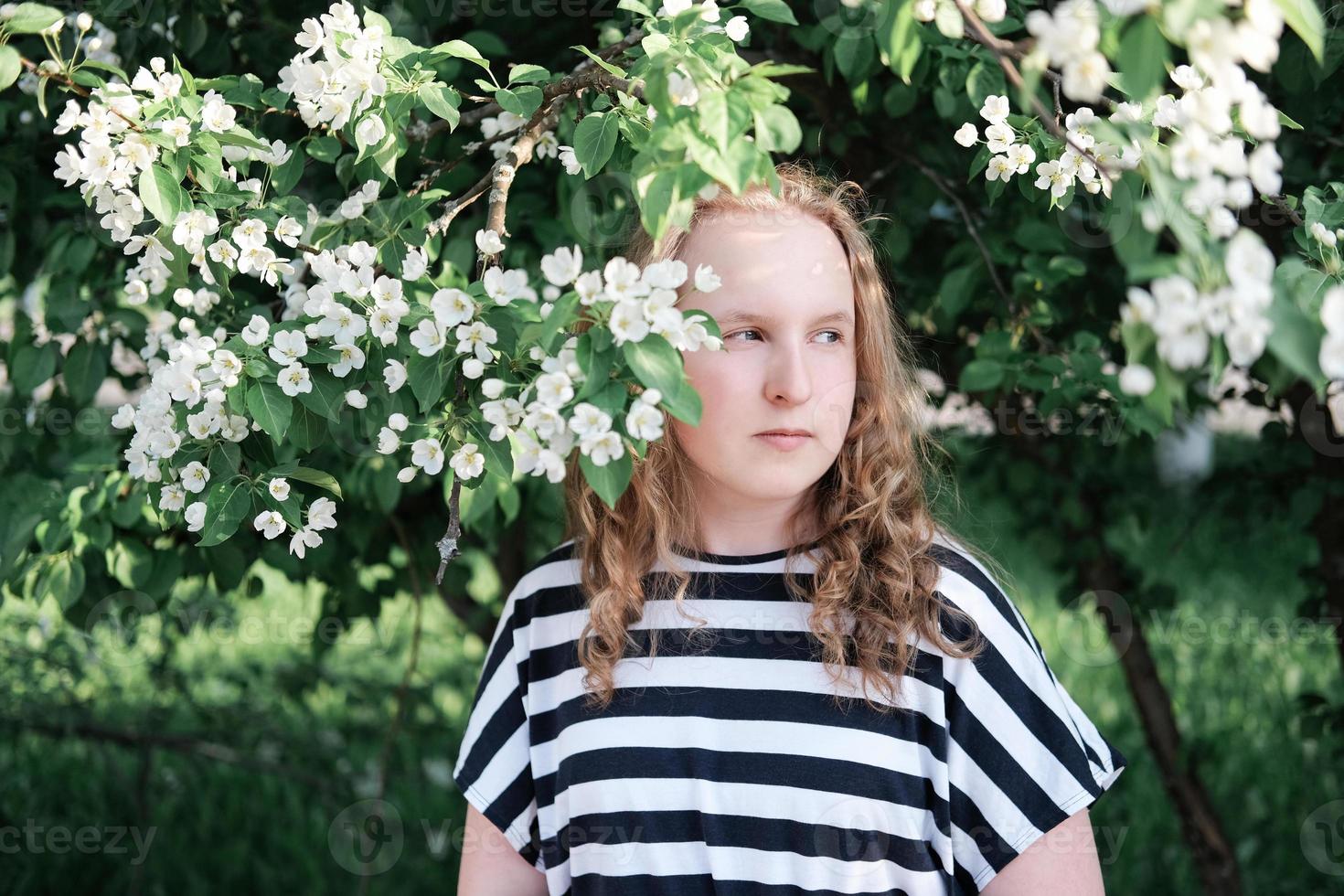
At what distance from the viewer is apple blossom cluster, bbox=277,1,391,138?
4.19 feet

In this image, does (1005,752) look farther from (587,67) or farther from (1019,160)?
(587,67)

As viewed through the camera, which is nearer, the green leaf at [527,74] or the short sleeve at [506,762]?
the green leaf at [527,74]

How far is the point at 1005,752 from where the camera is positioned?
1.35 meters

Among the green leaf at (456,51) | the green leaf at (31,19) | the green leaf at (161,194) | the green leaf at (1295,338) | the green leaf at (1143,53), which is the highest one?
the green leaf at (31,19)

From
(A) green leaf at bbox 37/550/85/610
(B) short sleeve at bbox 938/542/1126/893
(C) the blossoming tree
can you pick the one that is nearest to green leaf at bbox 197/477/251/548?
(C) the blossoming tree

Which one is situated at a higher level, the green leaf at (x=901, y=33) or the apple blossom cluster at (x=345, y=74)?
the apple blossom cluster at (x=345, y=74)

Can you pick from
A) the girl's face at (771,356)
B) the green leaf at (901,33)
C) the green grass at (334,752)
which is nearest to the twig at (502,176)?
the girl's face at (771,356)

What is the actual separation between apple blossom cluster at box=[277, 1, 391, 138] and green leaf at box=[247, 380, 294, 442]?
275 mm

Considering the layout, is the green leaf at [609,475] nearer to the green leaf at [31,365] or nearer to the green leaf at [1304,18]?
the green leaf at [1304,18]

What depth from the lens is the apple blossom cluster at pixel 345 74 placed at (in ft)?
4.19

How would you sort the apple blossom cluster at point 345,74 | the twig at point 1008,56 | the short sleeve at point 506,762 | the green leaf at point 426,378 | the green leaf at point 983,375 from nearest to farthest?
the twig at point 1008,56, the green leaf at point 426,378, the apple blossom cluster at point 345,74, the short sleeve at point 506,762, the green leaf at point 983,375

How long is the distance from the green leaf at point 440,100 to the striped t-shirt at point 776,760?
60cm

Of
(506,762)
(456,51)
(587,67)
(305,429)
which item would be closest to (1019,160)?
(587,67)

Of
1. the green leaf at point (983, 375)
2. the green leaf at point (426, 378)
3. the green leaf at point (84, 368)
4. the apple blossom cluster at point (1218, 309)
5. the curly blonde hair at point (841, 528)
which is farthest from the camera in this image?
the green leaf at point (84, 368)
